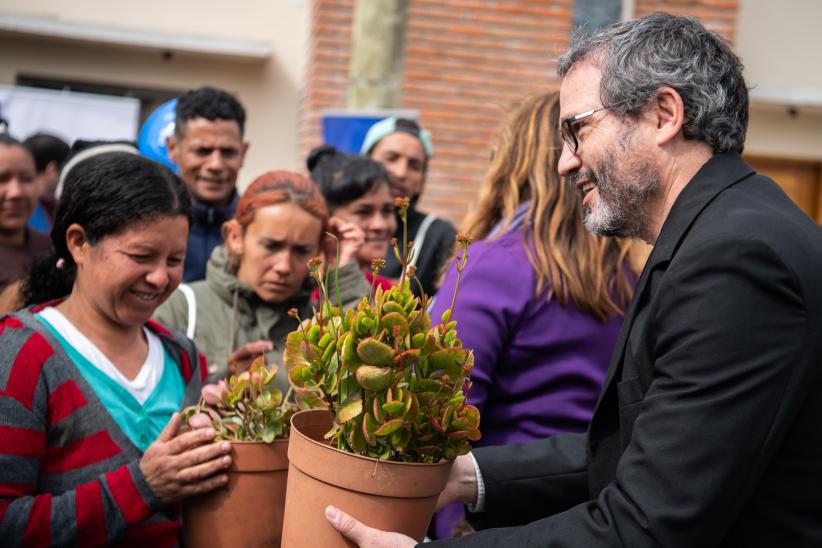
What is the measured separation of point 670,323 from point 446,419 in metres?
0.42

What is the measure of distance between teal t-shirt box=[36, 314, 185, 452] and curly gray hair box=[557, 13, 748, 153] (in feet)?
4.35

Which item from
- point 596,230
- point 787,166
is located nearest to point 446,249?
point 596,230

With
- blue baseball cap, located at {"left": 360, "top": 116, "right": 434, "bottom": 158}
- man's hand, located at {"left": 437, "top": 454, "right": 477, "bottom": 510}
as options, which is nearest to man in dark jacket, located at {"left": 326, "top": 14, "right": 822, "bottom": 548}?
man's hand, located at {"left": 437, "top": 454, "right": 477, "bottom": 510}

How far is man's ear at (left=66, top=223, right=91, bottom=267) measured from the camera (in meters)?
2.40

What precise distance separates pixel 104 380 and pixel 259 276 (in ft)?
3.30

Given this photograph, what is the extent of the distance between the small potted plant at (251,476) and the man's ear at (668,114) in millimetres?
942

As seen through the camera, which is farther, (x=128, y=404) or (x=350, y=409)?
(x=128, y=404)

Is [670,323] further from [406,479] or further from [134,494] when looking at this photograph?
[134,494]

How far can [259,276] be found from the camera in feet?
10.6

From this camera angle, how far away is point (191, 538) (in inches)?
80.5

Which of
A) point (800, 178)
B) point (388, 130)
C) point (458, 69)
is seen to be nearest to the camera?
point (388, 130)

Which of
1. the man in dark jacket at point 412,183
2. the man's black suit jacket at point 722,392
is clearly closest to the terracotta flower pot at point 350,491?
the man's black suit jacket at point 722,392

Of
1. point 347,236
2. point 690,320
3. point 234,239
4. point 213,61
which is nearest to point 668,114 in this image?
point 690,320

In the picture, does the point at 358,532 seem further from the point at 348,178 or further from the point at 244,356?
the point at 348,178
